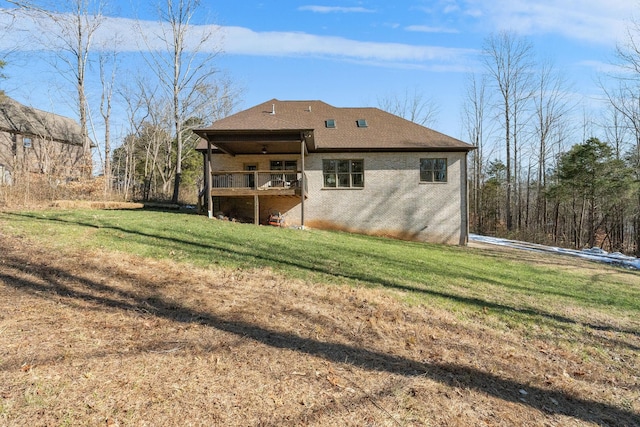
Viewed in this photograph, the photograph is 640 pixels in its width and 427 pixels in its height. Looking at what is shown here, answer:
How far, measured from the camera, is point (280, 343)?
360 centimetres

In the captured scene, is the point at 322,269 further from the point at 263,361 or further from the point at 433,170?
the point at 433,170

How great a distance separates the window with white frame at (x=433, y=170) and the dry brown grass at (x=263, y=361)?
11409 mm

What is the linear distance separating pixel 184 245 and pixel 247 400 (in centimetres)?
543

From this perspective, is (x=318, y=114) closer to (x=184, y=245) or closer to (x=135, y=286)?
(x=184, y=245)

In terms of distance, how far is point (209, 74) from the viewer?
2070cm

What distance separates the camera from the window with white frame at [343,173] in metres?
16.2

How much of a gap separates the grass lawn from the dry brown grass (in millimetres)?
17

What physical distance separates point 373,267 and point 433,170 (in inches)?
398

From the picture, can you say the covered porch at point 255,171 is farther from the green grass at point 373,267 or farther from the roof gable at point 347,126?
the green grass at point 373,267

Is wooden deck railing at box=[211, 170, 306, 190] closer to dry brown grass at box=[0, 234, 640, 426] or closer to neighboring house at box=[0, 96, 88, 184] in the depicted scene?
neighboring house at box=[0, 96, 88, 184]

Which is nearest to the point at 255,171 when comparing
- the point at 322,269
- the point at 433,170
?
the point at 322,269

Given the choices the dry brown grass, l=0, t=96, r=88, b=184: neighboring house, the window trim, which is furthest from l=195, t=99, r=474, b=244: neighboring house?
the dry brown grass

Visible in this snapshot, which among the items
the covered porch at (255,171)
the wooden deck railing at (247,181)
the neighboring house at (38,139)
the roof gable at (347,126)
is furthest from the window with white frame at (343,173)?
the neighboring house at (38,139)

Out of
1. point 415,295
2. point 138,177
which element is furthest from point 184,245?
point 138,177
